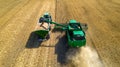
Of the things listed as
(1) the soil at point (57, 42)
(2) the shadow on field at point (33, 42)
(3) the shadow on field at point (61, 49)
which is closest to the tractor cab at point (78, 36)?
(1) the soil at point (57, 42)

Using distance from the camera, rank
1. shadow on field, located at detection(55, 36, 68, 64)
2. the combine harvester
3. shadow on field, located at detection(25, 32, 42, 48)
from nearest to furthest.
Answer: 1. shadow on field, located at detection(55, 36, 68, 64)
2. the combine harvester
3. shadow on field, located at detection(25, 32, 42, 48)

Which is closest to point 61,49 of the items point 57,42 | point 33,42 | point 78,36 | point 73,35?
point 57,42

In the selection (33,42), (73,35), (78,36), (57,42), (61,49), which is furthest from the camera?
(57,42)

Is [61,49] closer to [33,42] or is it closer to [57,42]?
[57,42]

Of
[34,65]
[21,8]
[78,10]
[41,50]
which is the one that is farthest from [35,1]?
[34,65]

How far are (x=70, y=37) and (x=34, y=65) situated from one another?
381 cm

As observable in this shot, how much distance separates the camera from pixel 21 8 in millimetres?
24984

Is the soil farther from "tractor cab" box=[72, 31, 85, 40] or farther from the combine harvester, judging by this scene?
"tractor cab" box=[72, 31, 85, 40]

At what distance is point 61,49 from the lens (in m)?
13.5

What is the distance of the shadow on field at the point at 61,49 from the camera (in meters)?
12.1

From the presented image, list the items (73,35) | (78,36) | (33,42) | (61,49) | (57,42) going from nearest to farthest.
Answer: (78,36) < (73,35) < (61,49) < (33,42) < (57,42)

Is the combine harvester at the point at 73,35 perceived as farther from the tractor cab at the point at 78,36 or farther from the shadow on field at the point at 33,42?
the shadow on field at the point at 33,42

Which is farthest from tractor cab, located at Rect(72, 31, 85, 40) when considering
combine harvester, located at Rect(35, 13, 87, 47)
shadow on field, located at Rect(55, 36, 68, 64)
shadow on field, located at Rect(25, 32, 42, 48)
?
shadow on field, located at Rect(25, 32, 42, 48)

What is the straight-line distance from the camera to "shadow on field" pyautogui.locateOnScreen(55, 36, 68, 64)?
1211cm
